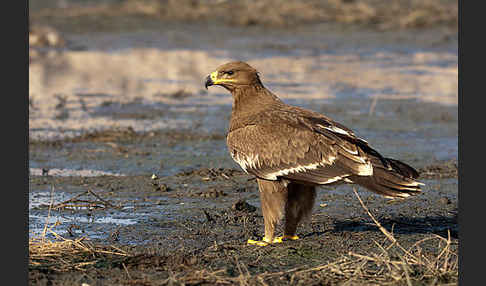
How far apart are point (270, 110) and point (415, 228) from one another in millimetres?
1731

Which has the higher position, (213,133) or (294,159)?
(294,159)

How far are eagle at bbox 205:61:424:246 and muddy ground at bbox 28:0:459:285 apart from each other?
0.36 metres

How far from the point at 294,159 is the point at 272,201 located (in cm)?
42

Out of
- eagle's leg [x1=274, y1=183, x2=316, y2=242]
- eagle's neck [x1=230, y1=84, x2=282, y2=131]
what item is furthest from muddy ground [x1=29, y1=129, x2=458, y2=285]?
eagle's neck [x1=230, y1=84, x2=282, y2=131]

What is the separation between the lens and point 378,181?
629 centimetres

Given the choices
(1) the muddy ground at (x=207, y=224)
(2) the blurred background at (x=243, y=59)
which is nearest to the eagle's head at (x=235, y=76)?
(1) the muddy ground at (x=207, y=224)

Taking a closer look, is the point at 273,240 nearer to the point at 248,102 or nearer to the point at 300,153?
the point at 300,153

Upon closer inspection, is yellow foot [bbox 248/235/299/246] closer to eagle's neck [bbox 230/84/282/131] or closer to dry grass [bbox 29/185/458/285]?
dry grass [bbox 29/185/458/285]

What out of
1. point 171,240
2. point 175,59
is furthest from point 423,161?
point 175,59

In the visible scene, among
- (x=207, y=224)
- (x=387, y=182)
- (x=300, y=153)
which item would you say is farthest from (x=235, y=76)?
(x=387, y=182)

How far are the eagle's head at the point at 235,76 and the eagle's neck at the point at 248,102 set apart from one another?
0.04 metres

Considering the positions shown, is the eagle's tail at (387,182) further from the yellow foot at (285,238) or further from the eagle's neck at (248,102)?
the eagle's neck at (248,102)

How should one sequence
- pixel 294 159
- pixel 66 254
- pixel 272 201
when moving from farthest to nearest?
pixel 272 201 → pixel 294 159 → pixel 66 254

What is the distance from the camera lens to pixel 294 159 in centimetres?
648
